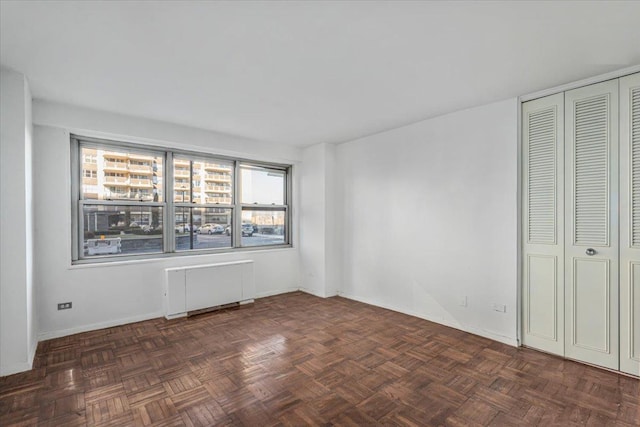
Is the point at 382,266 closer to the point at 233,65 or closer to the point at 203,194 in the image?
the point at 203,194

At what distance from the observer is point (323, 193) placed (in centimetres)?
520

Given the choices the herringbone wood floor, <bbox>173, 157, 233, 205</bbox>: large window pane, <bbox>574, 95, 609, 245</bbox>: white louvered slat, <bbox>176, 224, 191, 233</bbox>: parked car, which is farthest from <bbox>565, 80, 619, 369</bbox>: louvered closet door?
<bbox>176, 224, 191, 233</bbox>: parked car

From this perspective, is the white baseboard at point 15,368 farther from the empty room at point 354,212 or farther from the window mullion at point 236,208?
the window mullion at point 236,208

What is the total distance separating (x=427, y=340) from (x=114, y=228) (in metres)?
4.10

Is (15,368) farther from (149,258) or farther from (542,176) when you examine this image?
(542,176)

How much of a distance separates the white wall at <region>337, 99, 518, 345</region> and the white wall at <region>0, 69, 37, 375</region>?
12.9ft

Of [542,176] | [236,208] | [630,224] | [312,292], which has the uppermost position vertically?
[542,176]

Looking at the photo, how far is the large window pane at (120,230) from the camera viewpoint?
3840 millimetres

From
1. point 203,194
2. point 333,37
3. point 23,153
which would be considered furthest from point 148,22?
point 203,194

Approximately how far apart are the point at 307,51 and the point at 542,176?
2614 mm

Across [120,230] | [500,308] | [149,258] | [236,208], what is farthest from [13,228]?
[500,308]

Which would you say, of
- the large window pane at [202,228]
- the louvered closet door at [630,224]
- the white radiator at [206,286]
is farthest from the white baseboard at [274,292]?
the louvered closet door at [630,224]

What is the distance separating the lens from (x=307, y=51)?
233cm

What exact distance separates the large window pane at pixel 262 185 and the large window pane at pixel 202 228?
0.49 meters
